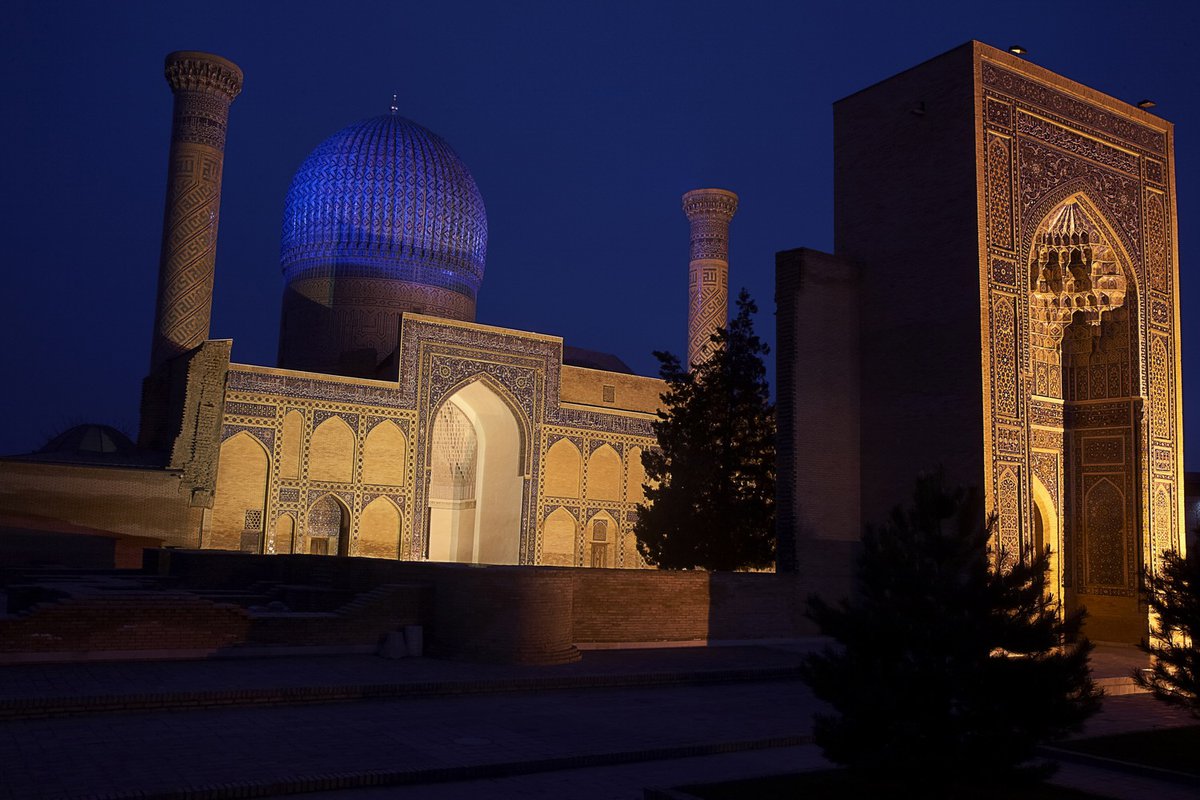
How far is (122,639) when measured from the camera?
266 inches

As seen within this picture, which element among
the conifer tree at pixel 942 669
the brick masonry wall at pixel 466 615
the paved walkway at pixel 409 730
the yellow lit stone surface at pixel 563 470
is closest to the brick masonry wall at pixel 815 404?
the brick masonry wall at pixel 466 615

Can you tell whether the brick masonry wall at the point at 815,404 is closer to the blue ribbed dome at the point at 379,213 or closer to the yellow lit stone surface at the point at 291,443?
the yellow lit stone surface at the point at 291,443

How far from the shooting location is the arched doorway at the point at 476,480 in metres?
20.1

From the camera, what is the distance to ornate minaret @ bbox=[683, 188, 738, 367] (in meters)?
23.7

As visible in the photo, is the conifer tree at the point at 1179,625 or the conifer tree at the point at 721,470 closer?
the conifer tree at the point at 1179,625

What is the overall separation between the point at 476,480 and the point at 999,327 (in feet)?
43.5

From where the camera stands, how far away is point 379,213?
22.0m

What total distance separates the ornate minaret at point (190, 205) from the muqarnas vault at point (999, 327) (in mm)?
11850

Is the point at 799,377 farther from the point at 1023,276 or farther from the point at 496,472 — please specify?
the point at 496,472

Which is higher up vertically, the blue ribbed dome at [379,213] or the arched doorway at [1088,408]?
the blue ribbed dome at [379,213]

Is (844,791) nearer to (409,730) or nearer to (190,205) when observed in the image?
(409,730)

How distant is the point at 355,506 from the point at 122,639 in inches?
Result: 439

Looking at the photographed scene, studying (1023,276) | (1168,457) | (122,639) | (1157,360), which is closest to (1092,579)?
(1168,457)

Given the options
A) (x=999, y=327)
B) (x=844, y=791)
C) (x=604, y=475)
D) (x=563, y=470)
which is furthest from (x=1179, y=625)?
(x=604, y=475)
